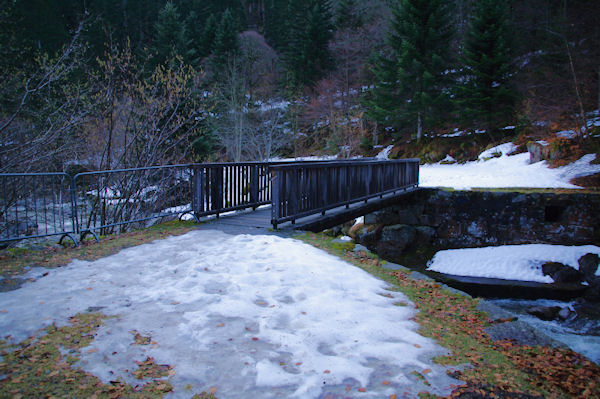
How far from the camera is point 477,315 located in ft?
12.4

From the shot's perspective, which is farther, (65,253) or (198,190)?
(198,190)

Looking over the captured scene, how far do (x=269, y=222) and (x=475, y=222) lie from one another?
780cm

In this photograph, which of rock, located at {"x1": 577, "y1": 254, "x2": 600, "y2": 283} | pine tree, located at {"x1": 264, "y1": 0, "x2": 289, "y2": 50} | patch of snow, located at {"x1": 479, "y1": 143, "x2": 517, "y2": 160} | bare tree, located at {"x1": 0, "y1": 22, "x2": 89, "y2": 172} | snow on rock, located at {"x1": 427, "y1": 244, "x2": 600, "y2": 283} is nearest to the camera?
bare tree, located at {"x1": 0, "y1": 22, "x2": 89, "y2": 172}

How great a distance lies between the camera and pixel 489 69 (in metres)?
20.4

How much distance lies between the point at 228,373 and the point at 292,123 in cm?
2728

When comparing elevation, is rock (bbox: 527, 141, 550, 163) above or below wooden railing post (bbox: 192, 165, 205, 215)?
above

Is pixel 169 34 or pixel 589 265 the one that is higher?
pixel 169 34

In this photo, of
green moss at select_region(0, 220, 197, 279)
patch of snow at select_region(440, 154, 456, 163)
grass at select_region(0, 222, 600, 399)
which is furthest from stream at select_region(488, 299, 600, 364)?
patch of snow at select_region(440, 154, 456, 163)

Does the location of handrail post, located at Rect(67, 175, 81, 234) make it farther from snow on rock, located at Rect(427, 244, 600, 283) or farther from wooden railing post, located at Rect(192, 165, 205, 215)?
snow on rock, located at Rect(427, 244, 600, 283)

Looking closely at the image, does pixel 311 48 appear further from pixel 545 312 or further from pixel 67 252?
pixel 67 252

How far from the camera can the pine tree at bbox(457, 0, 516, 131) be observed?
787 inches

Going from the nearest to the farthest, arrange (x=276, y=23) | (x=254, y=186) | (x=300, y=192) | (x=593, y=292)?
(x=300, y=192)
(x=593, y=292)
(x=254, y=186)
(x=276, y=23)

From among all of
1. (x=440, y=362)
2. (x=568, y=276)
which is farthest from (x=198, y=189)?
(x=568, y=276)

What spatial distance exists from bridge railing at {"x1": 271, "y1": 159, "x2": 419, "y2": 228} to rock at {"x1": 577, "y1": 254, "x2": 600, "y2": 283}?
515cm
